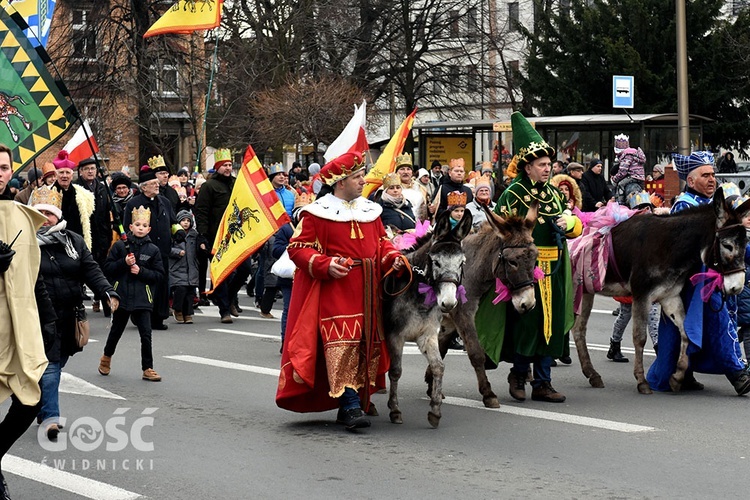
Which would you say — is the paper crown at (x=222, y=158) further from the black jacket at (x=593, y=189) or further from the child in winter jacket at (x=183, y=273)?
the black jacket at (x=593, y=189)

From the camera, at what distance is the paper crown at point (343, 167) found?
875 centimetres

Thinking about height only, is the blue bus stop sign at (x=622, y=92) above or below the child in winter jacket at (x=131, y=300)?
above

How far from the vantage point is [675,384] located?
10156 mm

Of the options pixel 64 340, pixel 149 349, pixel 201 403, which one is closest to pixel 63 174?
pixel 149 349

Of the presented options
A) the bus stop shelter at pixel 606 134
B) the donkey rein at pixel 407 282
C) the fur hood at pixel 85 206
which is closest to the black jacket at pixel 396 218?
the fur hood at pixel 85 206

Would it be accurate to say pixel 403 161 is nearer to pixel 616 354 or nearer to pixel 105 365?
pixel 616 354

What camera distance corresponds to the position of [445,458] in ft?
25.5

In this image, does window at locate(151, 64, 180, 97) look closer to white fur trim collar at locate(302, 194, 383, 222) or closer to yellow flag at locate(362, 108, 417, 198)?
yellow flag at locate(362, 108, 417, 198)

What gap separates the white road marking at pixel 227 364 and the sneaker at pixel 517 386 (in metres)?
2.47

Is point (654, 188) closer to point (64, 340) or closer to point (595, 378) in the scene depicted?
point (595, 378)

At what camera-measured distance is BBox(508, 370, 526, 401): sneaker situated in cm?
989

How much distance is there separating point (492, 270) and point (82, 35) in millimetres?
28260

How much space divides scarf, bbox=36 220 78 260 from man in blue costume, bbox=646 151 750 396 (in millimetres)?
4864

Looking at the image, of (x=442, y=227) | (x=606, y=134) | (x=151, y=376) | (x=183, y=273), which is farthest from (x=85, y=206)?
(x=606, y=134)
